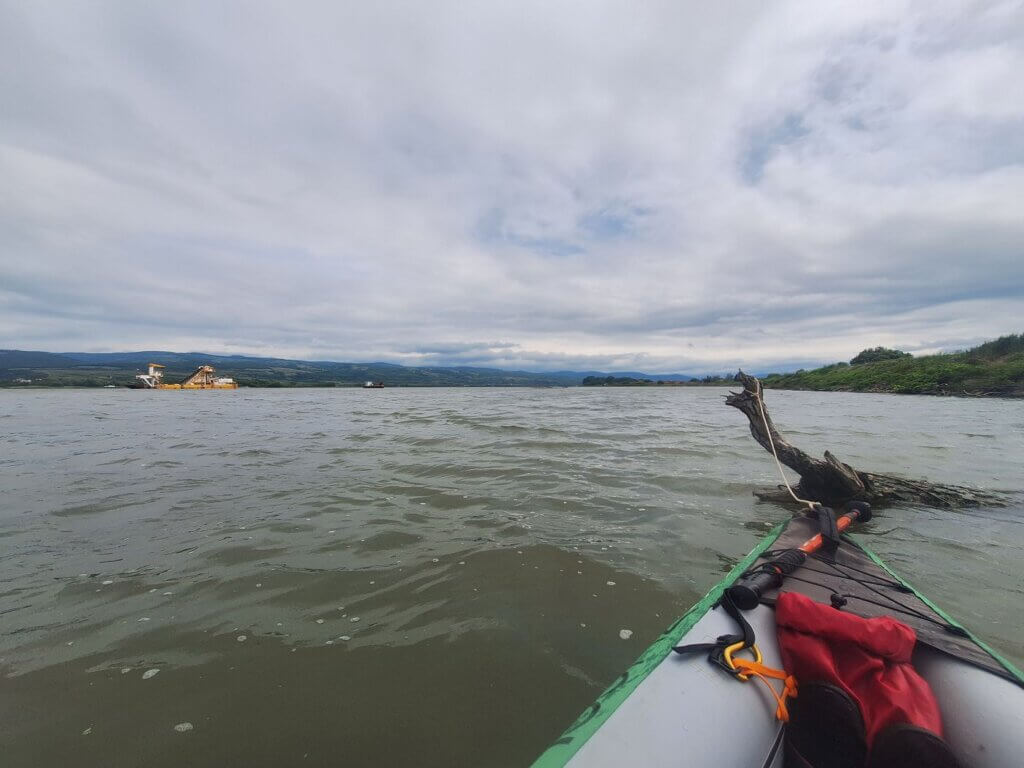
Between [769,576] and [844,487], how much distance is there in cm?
649

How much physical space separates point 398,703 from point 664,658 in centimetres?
216

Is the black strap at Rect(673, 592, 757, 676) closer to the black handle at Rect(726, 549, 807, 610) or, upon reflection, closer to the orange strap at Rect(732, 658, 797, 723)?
the orange strap at Rect(732, 658, 797, 723)

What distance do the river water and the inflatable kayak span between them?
1.11 metres

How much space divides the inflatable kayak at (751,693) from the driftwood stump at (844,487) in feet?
Result: 19.2

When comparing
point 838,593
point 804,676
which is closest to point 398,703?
point 804,676

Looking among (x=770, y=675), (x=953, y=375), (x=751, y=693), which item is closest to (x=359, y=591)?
(x=751, y=693)

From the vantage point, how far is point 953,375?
5275 cm

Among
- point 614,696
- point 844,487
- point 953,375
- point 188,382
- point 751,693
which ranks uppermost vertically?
point 953,375

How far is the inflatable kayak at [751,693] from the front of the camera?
2104 mm

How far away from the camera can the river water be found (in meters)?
3.05

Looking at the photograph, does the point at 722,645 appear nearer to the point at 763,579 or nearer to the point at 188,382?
the point at 763,579

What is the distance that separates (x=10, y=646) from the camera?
375cm

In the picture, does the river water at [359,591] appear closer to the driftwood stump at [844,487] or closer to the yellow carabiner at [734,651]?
the driftwood stump at [844,487]

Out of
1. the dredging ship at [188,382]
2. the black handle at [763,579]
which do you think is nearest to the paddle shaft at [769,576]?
the black handle at [763,579]
